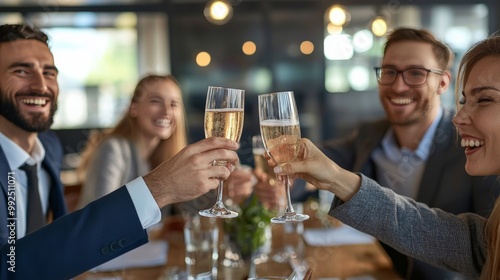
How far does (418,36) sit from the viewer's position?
1.55 metres

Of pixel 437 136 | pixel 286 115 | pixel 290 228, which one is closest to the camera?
pixel 286 115

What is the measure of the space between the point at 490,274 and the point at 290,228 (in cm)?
91

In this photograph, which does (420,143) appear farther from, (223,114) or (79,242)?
(79,242)

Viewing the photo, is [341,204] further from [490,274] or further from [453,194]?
[453,194]

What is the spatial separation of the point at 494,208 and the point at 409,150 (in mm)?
517

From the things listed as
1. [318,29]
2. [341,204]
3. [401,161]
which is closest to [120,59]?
[318,29]

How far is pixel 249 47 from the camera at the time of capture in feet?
16.6

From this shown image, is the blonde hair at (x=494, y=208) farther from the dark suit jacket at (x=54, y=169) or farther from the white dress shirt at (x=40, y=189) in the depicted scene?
the dark suit jacket at (x=54, y=169)

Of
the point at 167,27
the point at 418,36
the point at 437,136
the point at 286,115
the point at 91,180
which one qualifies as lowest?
the point at 91,180

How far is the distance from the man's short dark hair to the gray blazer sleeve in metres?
0.76

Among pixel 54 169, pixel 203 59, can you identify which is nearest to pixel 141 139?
pixel 54 169

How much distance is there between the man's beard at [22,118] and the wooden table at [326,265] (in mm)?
634

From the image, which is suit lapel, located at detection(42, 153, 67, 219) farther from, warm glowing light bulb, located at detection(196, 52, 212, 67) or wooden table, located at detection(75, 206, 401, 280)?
warm glowing light bulb, located at detection(196, 52, 212, 67)

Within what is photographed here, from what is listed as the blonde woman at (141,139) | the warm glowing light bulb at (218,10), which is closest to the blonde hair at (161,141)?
the blonde woman at (141,139)
